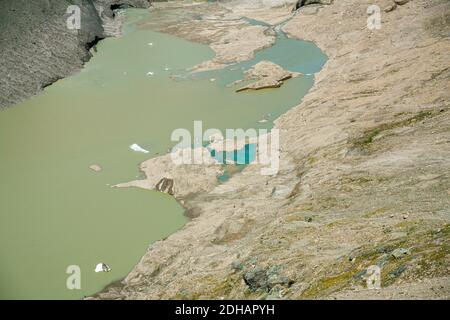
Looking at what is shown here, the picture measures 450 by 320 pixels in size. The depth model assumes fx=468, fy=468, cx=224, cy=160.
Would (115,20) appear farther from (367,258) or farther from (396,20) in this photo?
(367,258)

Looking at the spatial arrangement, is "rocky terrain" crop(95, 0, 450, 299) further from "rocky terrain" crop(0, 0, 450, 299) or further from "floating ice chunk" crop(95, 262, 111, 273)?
"floating ice chunk" crop(95, 262, 111, 273)

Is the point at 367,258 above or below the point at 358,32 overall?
below

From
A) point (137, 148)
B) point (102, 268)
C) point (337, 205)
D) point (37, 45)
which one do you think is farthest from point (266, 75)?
point (102, 268)

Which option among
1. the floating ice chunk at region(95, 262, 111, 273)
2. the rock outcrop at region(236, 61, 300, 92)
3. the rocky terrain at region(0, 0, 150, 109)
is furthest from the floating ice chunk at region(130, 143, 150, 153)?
the rocky terrain at region(0, 0, 150, 109)

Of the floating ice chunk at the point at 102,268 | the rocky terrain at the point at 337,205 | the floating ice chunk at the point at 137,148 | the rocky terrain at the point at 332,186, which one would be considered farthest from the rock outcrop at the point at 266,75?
the floating ice chunk at the point at 102,268
